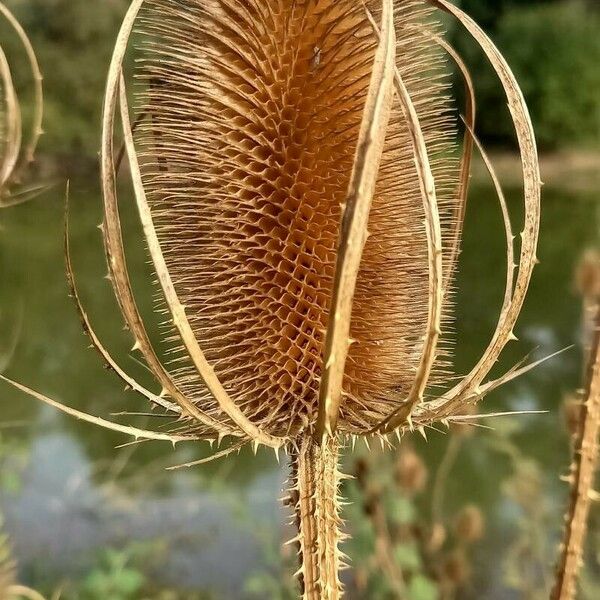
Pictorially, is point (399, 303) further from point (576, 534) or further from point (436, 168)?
point (576, 534)

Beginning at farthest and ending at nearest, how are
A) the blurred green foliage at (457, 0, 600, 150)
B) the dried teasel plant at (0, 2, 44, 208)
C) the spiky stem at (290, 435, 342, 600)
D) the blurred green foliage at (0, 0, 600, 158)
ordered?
the blurred green foliage at (457, 0, 600, 150) → the blurred green foliage at (0, 0, 600, 158) → the dried teasel plant at (0, 2, 44, 208) → the spiky stem at (290, 435, 342, 600)

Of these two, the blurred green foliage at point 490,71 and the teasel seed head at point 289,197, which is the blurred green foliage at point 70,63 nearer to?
the blurred green foliage at point 490,71

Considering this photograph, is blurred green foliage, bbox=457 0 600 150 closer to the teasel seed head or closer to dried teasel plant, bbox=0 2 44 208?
dried teasel plant, bbox=0 2 44 208

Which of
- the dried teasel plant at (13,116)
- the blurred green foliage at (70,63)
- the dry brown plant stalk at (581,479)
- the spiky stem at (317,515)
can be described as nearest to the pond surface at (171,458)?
the dried teasel plant at (13,116)

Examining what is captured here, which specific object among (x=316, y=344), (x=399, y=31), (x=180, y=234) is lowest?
(x=316, y=344)

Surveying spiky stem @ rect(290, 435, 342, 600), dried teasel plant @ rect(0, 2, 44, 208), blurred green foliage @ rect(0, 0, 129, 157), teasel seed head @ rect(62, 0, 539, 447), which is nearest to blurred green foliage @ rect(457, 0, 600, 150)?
blurred green foliage @ rect(0, 0, 129, 157)

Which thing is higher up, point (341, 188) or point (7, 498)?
point (341, 188)

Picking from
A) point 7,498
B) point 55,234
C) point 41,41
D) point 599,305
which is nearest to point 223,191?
point 599,305
